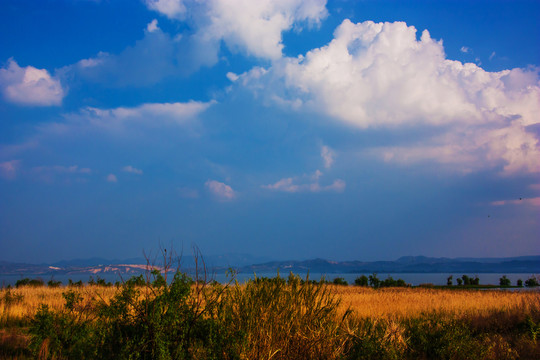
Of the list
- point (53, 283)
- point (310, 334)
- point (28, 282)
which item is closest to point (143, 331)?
point (310, 334)

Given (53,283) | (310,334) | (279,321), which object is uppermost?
(279,321)

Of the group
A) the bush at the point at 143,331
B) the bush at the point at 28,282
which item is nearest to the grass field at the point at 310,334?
the bush at the point at 143,331

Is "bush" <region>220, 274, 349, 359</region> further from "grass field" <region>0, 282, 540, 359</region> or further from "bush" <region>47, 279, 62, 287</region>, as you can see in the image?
"bush" <region>47, 279, 62, 287</region>

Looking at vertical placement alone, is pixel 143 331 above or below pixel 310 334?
above

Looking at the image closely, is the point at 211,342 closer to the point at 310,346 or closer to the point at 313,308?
the point at 310,346

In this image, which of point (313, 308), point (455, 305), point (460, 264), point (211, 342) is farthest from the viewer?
point (460, 264)

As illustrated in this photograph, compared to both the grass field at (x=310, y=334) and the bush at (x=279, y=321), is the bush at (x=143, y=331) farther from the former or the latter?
the bush at (x=279, y=321)

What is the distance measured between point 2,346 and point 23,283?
20.0 metres

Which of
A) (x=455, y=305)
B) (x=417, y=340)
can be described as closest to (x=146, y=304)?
(x=417, y=340)

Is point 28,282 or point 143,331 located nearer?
point 143,331

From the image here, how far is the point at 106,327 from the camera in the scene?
638 centimetres

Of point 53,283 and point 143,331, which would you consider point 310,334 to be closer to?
point 143,331

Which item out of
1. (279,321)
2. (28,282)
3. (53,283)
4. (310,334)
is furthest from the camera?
(28,282)

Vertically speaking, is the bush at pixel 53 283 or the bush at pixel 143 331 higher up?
the bush at pixel 143 331
